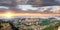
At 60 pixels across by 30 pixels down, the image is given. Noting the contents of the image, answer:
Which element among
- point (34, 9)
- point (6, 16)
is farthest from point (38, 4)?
point (6, 16)

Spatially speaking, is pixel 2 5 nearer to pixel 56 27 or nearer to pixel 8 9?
pixel 8 9

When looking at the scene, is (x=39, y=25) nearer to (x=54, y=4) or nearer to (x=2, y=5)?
(x=54, y=4)

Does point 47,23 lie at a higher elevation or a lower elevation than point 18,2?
lower

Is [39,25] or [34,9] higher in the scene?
[34,9]

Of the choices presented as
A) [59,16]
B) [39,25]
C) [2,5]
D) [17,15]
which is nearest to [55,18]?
[59,16]

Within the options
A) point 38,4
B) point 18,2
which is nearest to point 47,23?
point 38,4

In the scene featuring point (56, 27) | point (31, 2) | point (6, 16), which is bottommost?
point (56, 27)

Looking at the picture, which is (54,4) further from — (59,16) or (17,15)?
(17,15)
